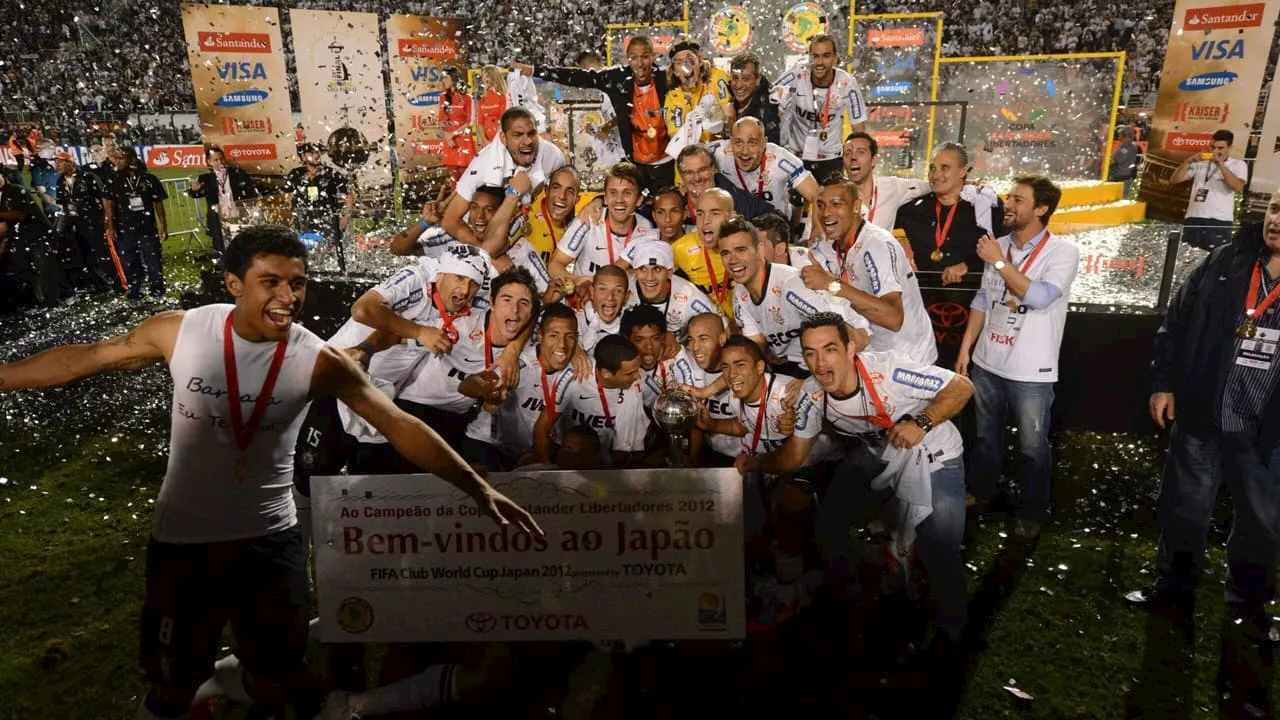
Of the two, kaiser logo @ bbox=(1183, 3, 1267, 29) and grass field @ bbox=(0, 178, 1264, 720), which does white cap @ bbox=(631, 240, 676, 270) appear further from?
kaiser logo @ bbox=(1183, 3, 1267, 29)

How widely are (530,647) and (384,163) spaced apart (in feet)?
31.2

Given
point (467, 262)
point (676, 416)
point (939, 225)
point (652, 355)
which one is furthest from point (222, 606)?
point (939, 225)

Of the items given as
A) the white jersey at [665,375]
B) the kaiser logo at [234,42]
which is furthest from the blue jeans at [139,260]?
the white jersey at [665,375]

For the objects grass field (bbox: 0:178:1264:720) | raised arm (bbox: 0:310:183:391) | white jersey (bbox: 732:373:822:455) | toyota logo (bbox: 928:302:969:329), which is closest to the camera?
raised arm (bbox: 0:310:183:391)

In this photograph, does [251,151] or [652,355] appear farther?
[251,151]

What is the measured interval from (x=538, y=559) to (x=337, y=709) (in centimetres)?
99

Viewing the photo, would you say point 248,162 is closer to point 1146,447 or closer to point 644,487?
point 644,487

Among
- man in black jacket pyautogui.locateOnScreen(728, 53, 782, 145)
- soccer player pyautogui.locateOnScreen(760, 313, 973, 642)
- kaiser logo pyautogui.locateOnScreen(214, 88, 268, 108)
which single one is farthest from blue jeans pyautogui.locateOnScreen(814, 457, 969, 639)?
kaiser logo pyautogui.locateOnScreen(214, 88, 268, 108)

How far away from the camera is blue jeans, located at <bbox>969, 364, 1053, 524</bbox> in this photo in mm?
4398

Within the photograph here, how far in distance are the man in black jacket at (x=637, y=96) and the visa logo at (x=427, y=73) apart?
591cm

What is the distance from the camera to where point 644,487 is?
299 centimetres

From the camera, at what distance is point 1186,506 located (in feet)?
12.1

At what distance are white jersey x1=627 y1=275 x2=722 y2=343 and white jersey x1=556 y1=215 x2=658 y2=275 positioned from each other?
460 millimetres

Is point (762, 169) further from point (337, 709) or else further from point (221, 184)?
point (221, 184)
